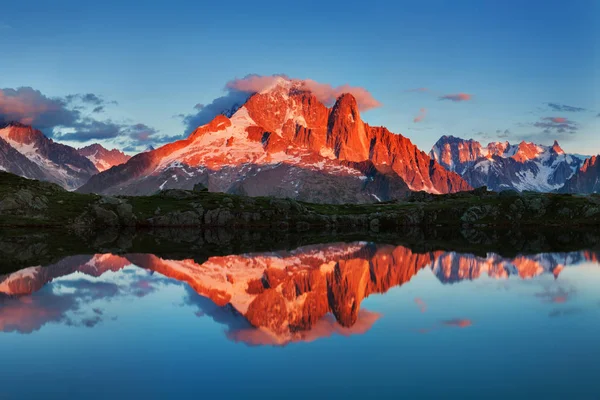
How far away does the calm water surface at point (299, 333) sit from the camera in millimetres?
26641

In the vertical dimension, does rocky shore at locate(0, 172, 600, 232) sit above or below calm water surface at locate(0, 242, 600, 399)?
above

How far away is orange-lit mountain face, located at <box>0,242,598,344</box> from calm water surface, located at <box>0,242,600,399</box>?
10.2 inches

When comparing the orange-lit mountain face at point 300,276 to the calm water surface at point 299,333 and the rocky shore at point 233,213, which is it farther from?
the rocky shore at point 233,213

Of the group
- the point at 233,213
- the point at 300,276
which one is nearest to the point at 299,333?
the point at 300,276

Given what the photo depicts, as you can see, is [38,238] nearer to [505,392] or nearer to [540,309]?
[540,309]

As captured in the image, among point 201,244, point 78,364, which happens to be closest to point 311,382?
point 78,364

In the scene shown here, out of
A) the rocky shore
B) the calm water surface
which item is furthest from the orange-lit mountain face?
the rocky shore

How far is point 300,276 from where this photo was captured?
63.4 m

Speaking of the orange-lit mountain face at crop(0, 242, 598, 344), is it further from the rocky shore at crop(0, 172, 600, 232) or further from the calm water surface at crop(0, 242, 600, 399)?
the rocky shore at crop(0, 172, 600, 232)

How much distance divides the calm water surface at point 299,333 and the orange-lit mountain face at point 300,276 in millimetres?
259

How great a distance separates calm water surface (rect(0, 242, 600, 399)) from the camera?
1049 inches

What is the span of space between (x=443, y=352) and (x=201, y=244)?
271 ft

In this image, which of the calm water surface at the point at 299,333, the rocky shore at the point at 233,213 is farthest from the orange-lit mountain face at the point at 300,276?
the rocky shore at the point at 233,213

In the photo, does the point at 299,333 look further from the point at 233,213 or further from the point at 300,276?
the point at 233,213
